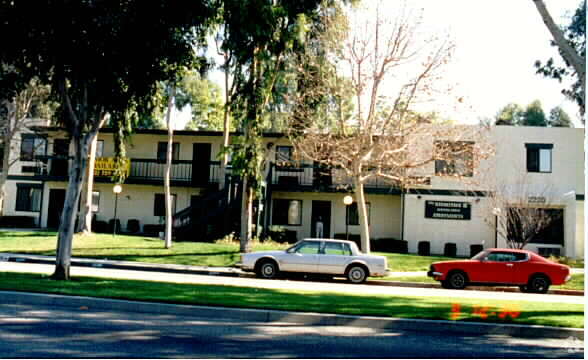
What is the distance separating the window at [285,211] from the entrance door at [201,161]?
4430mm

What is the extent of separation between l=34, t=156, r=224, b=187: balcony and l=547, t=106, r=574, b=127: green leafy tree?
41.1m

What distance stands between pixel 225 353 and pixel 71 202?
865 centimetres

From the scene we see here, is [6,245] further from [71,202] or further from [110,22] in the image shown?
[110,22]

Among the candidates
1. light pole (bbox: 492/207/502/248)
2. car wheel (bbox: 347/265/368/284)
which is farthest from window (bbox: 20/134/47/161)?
light pole (bbox: 492/207/502/248)

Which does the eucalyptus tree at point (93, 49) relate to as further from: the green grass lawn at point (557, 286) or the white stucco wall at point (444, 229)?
the white stucco wall at point (444, 229)

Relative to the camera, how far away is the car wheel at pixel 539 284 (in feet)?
58.9

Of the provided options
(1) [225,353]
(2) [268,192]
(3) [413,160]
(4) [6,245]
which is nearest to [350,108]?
(3) [413,160]

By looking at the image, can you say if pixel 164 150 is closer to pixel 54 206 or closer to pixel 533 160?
pixel 54 206

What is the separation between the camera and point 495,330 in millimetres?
9117

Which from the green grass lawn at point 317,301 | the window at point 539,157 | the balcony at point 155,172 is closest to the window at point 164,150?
the balcony at point 155,172

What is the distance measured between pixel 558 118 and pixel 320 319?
193 ft

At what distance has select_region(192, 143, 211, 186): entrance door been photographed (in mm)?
33938

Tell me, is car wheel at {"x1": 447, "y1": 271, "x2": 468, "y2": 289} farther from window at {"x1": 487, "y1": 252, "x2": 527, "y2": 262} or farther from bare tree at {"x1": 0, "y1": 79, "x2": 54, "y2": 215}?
bare tree at {"x1": 0, "y1": 79, "x2": 54, "y2": 215}

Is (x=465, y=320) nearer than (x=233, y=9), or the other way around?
(x=465, y=320)
